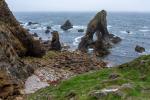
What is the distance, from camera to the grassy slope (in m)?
21.1

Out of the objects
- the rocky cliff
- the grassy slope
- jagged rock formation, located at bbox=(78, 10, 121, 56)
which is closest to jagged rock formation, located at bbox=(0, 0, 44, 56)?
the rocky cliff

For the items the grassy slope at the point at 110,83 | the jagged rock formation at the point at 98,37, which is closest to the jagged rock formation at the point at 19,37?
the jagged rock formation at the point at 98,37

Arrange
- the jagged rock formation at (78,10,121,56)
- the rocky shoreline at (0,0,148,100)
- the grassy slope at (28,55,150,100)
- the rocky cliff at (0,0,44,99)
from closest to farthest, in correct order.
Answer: the grassy slope at (28,55,150,100)
the rocky cliff at (0,0,44,99)
the rocky shoreline at (0,0,148,100)
the jagged rock formation at (78,10,121,56)

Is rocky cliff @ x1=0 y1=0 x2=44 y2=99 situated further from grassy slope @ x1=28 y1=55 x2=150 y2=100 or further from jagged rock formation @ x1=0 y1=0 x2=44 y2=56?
grassy slope @ x1=28 y1=55 x2=150 y2=100

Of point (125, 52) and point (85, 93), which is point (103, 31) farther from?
point (85, 93)

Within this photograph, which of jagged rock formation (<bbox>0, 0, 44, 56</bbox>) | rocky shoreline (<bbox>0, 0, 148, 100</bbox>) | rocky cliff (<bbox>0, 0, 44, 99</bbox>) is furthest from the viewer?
jagged rock formation (<bbox>0, 0, 44, 56</bbox>)

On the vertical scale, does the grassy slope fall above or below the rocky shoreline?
above

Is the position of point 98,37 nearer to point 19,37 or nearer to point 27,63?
point 19,37

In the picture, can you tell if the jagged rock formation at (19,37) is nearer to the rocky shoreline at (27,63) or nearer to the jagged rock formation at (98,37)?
the rocky shoreline at (27,63)

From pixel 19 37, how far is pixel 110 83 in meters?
31.2

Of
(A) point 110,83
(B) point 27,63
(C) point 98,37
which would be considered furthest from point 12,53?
(C) point 98,37

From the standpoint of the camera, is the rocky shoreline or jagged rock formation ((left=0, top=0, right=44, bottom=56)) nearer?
the rocky shoreline

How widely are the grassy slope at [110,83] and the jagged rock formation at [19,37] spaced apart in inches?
1015

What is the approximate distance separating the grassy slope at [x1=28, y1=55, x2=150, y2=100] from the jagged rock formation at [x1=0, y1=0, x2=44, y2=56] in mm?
25786
